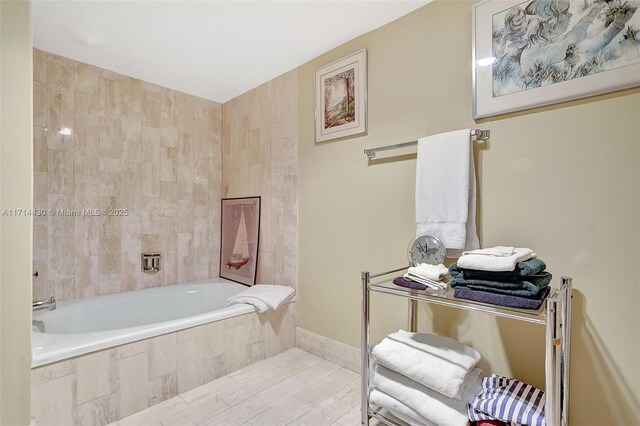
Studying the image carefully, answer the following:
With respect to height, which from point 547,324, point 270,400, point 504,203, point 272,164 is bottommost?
point 270,400

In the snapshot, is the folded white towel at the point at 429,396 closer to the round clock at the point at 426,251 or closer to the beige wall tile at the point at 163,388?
the round clock at the point at 426,251

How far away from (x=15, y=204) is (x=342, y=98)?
5.65 ft

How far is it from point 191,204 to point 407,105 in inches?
81.4

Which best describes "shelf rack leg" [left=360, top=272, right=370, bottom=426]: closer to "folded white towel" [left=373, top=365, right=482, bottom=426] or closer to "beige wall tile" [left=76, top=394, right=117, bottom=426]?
"folded white towel" [left=373, top=365, right=482, bottom=426]

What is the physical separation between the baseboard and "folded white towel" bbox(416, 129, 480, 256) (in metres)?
0.94

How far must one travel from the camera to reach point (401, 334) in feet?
4.83

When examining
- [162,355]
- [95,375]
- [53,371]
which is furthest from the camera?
[162,355]

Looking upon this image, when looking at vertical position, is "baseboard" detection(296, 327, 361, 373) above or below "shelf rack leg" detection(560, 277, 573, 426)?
below

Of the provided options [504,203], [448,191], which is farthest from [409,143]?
[504,203]

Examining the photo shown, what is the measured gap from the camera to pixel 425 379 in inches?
47.9

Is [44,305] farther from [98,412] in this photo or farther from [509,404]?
[509,404]

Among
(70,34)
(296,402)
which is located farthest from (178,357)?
(70,34)

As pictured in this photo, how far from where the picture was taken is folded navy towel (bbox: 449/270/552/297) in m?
0.99

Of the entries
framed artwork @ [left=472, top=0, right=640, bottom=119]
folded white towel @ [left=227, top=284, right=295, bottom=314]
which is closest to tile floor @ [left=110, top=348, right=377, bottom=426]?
folded white towel @ [left=227, top=284, right=295, bottom=314]
